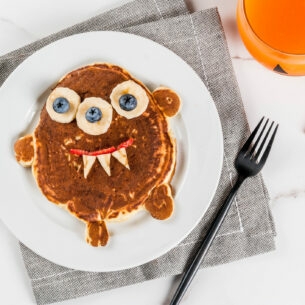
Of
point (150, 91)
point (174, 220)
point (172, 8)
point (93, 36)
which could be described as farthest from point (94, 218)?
point (172, 8)

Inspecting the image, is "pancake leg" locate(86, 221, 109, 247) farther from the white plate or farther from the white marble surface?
the white marble surface

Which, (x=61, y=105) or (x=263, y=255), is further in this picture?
(x=263, y=255)

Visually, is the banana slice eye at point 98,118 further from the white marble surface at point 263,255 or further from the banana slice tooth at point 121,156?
the white marble surface at point 263,255

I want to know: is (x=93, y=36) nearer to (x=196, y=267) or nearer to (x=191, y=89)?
(x=191, y=89)

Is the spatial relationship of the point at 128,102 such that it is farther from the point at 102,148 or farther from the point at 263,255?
the point at 263,255

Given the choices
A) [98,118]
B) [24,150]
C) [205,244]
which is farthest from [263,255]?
[24,150]
